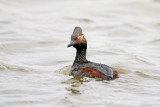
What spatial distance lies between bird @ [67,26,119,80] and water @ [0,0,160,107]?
15 centimetres

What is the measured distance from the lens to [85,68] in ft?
32.9

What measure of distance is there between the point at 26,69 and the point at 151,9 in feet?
36.9

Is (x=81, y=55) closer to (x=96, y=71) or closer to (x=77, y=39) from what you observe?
(x=77, y=39)

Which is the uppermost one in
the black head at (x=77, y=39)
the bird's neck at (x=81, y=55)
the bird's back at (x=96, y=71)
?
the black head at (x=77, y=39)

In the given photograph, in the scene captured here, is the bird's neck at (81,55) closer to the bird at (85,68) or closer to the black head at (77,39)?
the bird at (85,68)

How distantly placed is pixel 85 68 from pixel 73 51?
4683 millimetres

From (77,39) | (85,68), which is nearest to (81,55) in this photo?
(77,39)

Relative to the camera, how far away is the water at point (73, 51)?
29.9 ft

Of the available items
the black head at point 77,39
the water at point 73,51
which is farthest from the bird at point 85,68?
the water at point 73,51

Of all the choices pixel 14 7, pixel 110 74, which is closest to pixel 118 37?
pixel 14 7

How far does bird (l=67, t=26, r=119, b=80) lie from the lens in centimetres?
977

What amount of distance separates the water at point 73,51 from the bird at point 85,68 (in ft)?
0.48

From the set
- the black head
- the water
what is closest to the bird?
the black head

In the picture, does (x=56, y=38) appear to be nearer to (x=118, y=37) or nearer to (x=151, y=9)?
(x=118, y=37)
